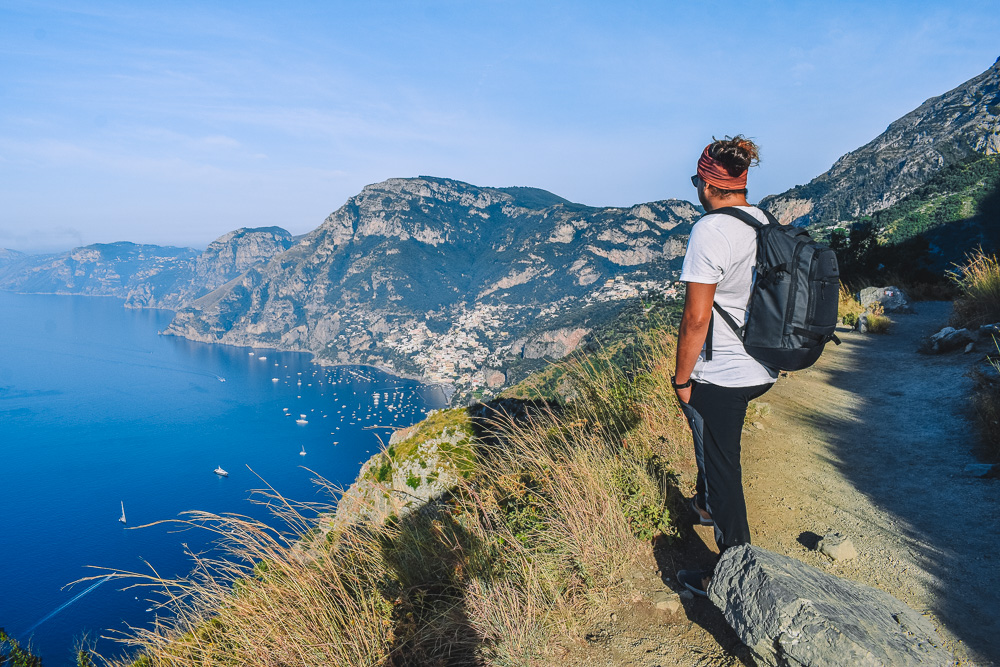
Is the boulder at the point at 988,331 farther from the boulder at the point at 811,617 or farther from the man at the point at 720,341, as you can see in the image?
the man at the point at 720,341

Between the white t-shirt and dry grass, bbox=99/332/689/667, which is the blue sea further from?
the white t-shirt

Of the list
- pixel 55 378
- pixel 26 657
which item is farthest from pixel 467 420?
pixel 55 378

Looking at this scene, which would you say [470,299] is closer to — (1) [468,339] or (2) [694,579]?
(1) [468,339]

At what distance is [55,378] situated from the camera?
11988cm

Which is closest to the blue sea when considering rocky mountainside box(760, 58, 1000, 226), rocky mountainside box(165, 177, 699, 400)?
rocky mountainside box(165, 177, 699, 400)

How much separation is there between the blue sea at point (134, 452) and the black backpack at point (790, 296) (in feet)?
33.6

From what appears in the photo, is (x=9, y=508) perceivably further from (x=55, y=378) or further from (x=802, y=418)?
(x=802, y=418)

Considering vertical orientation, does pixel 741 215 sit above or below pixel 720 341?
above

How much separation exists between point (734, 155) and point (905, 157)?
7773cm

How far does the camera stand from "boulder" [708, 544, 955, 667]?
1.62 meters

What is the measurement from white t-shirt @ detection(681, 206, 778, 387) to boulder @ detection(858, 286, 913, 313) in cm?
1121

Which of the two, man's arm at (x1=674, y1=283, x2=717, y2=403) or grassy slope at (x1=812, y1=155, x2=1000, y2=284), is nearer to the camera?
man's arm at (x1=674, y1=283, x2=717, y2=403)

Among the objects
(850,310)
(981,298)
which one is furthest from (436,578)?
(850,310)

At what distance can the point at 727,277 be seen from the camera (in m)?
2.06
